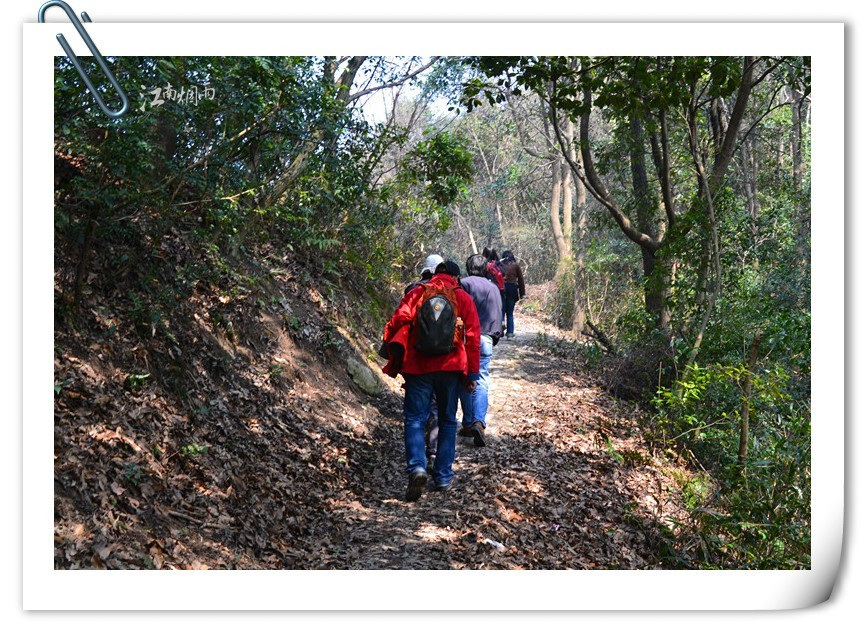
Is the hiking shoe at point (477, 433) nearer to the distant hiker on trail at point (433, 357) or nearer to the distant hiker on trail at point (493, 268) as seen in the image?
the distant hiker on trail at point (433, 357)

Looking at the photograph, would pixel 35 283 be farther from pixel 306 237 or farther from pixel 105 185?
pixel 306 237

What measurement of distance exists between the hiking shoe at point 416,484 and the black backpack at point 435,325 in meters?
1.00

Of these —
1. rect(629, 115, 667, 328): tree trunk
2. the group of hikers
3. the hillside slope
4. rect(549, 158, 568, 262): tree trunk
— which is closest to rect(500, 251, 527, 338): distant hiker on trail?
rect(629, 115, 667, 328): tree trunk

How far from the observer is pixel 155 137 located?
16.1 ft

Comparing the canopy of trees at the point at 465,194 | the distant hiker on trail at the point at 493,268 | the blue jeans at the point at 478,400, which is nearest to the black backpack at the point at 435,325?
the canopy of trees at the point at 465,194

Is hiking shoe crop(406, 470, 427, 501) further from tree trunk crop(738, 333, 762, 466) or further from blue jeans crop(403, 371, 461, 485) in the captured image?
tree trunk crop(738, 333, 762, 466)

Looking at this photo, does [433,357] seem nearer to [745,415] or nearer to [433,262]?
[433,262]

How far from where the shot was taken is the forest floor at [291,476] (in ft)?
14.4

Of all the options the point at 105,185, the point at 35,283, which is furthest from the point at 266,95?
the point at 35,283

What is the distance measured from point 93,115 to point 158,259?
1.94 meters

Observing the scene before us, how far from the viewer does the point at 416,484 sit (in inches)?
236

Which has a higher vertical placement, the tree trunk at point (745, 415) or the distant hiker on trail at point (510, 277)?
the distant hiker on trail at point (510, 277)

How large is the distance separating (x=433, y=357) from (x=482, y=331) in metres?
2.42
